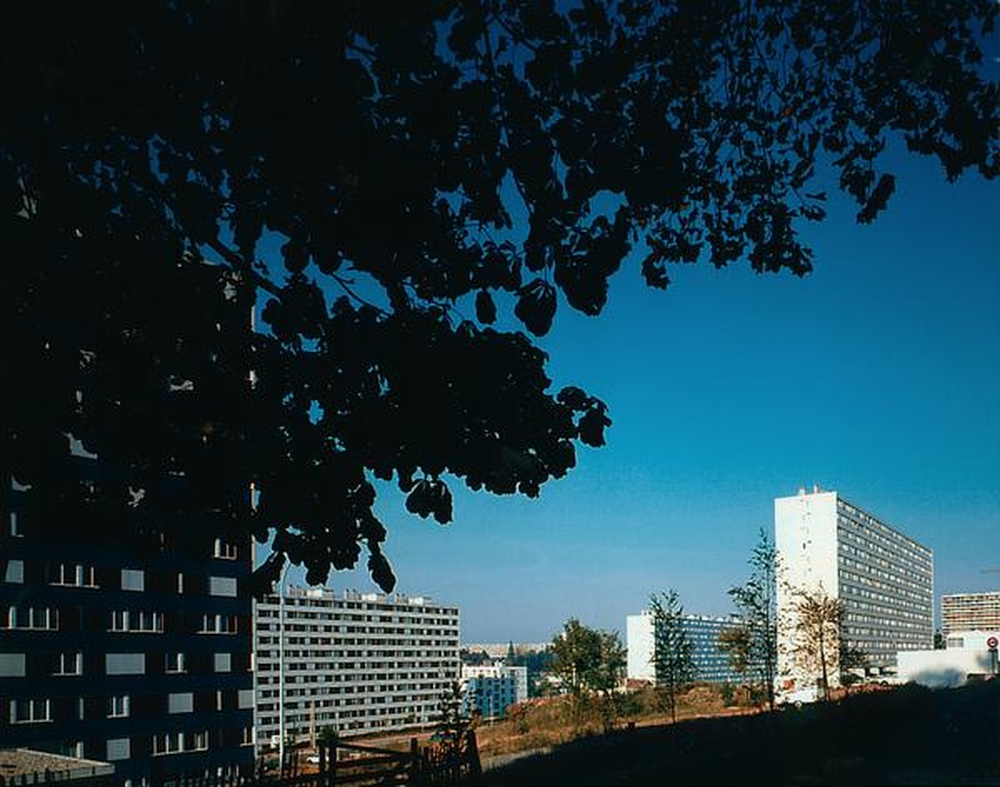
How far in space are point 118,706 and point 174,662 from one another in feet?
14.9

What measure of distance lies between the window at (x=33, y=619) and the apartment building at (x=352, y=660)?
8174cm

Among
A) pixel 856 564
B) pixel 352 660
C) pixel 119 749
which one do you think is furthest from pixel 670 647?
pixel 352 660

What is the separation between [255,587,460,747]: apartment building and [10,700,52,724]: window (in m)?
82.2

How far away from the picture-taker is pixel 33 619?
142 feet

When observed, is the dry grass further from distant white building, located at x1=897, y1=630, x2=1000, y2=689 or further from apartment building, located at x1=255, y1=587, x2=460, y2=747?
apartment building, located at x1=255, y1=587, x2=460, y2=747

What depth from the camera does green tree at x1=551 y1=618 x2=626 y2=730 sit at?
4525cm

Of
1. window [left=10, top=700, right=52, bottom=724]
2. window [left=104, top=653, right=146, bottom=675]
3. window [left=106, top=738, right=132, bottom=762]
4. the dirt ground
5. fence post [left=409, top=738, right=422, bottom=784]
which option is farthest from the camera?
window [left=104, top=653, right=146, bottom=675]

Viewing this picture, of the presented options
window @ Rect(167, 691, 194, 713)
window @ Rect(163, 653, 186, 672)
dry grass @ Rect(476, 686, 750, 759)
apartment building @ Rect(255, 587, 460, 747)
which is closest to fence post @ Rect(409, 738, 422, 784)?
dry grass @ Rect(476, 686, 750, 759)

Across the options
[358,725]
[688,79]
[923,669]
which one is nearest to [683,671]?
[688,79]

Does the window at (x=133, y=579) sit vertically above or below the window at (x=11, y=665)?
above

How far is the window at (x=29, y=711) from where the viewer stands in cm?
4188

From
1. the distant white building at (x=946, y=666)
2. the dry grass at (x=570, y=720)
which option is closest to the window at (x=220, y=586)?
the dry grass at (x=570, y=720)

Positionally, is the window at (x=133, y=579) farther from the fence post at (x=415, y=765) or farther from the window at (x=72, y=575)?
the fence post at (x=415, y=765)

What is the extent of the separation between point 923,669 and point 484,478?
7782 cm
